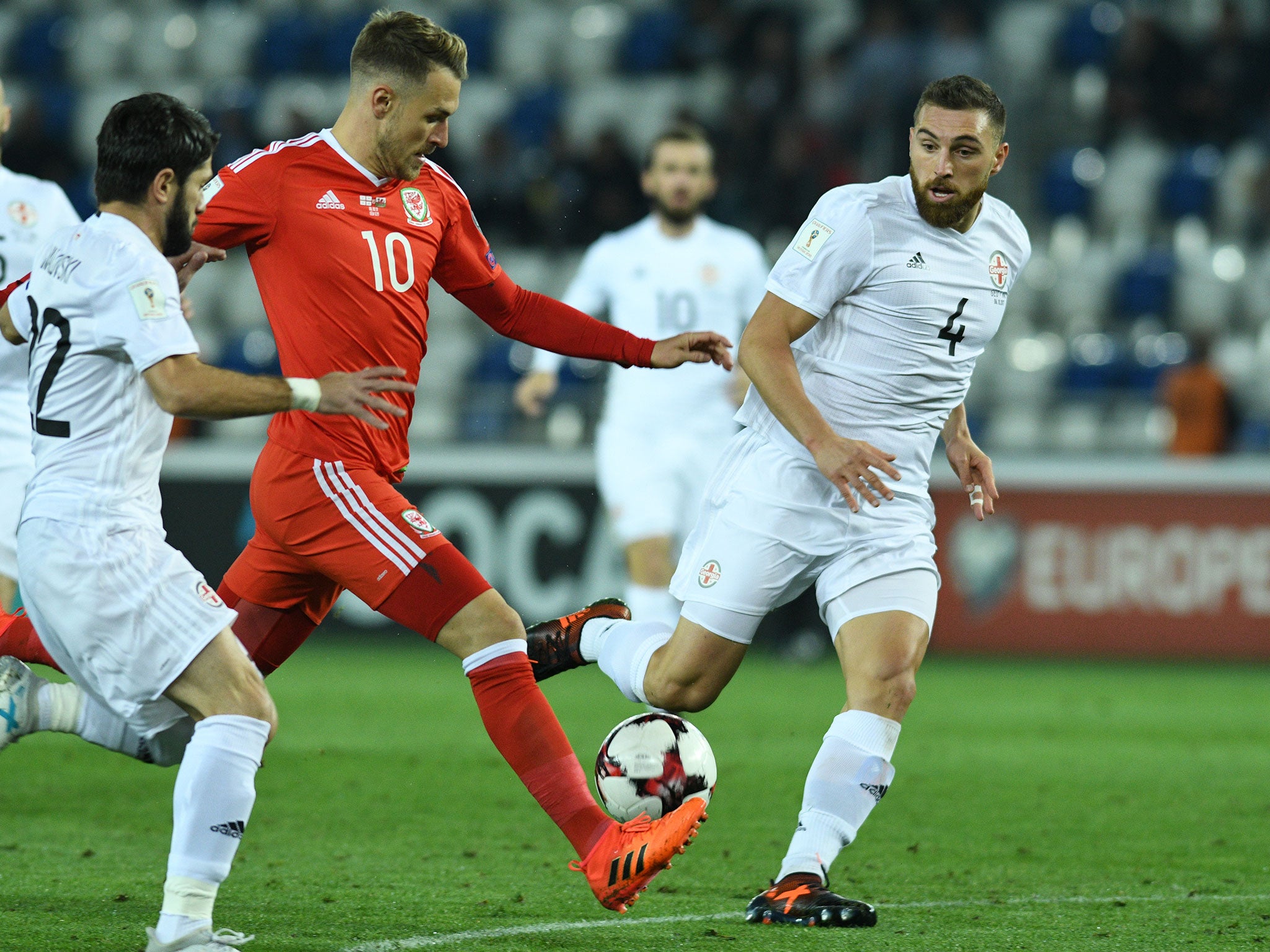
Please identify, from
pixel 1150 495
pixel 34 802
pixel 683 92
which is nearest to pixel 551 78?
pixel 683 92

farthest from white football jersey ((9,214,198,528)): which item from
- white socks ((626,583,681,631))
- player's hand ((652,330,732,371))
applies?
white socks ((626,583,681,631))

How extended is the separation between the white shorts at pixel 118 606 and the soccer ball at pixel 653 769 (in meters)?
1.26

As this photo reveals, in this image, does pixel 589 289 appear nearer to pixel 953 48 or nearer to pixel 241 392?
pixel 241 392

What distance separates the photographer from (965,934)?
13.8 feet

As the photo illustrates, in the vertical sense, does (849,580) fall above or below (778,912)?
above

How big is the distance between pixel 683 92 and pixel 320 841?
1154cm

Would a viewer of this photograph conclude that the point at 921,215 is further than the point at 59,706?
Yes

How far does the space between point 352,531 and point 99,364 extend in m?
0.84

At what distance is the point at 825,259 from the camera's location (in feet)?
15.3

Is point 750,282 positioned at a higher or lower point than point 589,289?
higher

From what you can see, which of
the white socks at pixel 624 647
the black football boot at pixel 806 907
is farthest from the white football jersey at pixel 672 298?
the black football boot at pixel 806 907

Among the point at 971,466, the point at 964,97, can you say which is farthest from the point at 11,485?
the point at 964,97

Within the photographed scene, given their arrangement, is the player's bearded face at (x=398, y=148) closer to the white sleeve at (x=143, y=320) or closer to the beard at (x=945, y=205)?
the white sleeve at (x=143, y=320)

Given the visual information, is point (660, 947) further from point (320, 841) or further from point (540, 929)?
point (320, 841)
